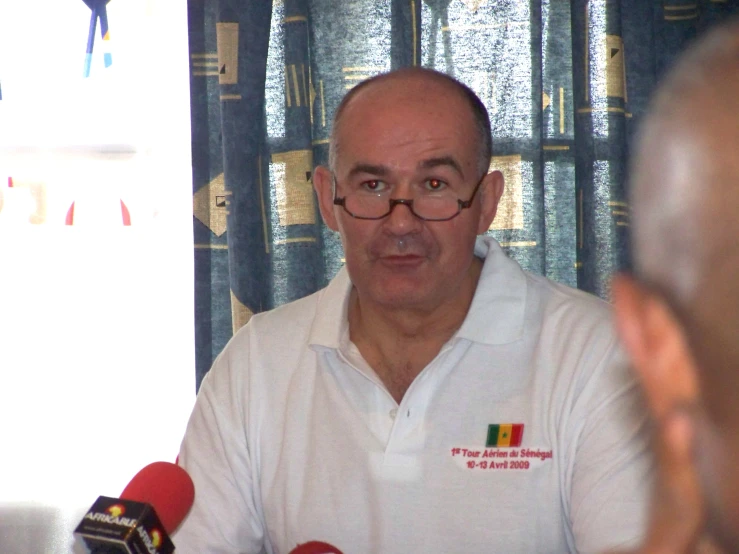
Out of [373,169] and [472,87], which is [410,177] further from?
[472,87]

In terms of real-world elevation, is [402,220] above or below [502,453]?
above

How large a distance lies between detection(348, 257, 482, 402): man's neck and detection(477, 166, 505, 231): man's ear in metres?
0.12

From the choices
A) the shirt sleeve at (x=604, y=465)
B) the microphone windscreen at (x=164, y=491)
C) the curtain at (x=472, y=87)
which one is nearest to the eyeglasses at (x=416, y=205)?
the shirt sleeve at (x=604, y=465)

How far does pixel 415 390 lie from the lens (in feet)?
5.22

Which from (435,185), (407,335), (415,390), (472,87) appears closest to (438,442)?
(415,390)

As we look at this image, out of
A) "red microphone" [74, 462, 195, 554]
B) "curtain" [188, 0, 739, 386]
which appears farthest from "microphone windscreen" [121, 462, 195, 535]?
"curtain" [188, 0, 739, 386]

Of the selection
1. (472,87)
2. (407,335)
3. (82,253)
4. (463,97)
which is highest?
(472,87)

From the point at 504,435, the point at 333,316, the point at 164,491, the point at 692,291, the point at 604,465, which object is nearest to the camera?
the point at 692,291

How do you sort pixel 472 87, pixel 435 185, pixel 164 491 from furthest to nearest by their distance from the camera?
1. pixel 472 87
2. pixel 435 185
3. pixel 164 491

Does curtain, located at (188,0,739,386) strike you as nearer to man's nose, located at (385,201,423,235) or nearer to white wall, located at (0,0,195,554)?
white wall, located at (0,0,195,554)

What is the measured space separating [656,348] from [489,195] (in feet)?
4.83

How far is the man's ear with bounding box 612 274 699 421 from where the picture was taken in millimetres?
274

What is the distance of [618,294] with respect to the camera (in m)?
0.30

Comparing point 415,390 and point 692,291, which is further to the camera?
point 415,390
